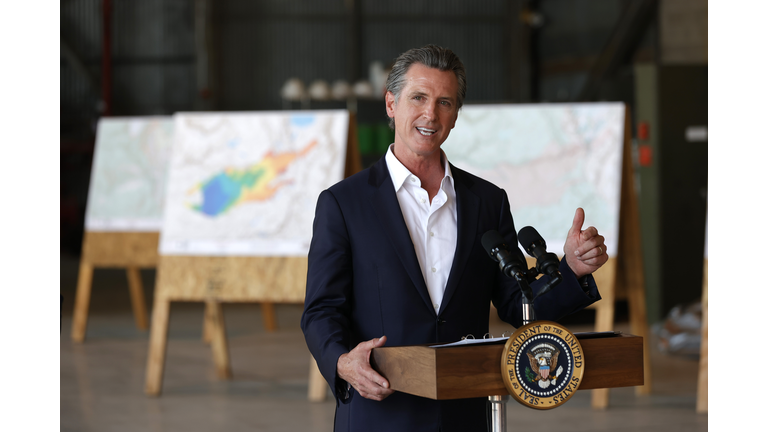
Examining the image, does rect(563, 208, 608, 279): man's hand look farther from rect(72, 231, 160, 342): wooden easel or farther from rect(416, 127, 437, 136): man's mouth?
rect(72, 231, 160, 342): wooden easel

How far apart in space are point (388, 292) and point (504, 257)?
1.19ft

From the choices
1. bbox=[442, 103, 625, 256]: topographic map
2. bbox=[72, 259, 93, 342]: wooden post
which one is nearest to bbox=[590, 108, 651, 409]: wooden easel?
bbox=[442, 103, 625, 256]: topographic map

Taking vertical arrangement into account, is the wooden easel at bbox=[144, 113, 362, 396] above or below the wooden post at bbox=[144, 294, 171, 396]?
above

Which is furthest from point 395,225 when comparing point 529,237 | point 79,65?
Answer: point 79,65

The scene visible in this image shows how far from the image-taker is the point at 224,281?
183 inches

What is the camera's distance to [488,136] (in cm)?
484

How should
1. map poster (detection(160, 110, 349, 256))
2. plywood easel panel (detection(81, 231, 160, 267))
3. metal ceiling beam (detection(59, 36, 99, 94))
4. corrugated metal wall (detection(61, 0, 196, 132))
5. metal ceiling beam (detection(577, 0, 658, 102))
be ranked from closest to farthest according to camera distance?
map poster (detection(160, 110, 349, 256)) < plywood easel panel (detection(81, 231, 160, 267)) < metal ceiling beam (detection(577, 0, 658, 102)) < corrugated metal wall (detection(61, 0, 196, 132)) < metal ceiling beam (detection(59, 36, 99, 94))

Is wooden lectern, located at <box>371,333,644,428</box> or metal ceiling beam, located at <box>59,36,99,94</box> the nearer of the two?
wooden lectern, located at <box>371,333,644,428</box>

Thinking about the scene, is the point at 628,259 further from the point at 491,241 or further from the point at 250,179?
the point at 491,241

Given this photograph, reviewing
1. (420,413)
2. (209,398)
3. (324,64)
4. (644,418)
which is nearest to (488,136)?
(644,418)

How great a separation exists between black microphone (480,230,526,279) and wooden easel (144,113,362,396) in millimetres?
2905

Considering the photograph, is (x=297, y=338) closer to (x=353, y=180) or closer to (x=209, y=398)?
(x=209, y=398)

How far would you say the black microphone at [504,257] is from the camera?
1647mm

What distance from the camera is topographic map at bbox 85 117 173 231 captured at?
6.70 m
